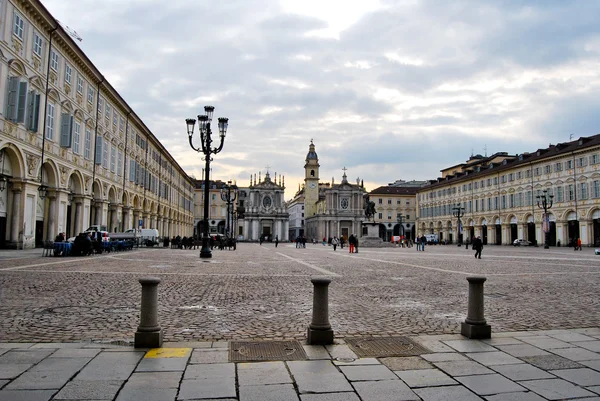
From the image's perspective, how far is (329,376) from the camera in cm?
468

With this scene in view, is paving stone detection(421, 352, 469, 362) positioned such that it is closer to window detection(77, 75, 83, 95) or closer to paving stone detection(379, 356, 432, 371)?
paving stone detection(379, 356, 432, 371)

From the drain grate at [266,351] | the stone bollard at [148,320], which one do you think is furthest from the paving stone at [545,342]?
the stone bollard at [148,320]

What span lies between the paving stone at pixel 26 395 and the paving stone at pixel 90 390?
0.28 feet

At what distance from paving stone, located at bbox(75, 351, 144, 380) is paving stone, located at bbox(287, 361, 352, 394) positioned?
1.69 m

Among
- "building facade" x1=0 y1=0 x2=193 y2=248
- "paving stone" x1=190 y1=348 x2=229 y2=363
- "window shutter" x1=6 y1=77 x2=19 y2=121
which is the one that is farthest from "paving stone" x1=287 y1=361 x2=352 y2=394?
"window shutter" x1=6 y1=77 x2=19 y2=121

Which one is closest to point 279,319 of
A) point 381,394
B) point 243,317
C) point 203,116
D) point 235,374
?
point 243,317

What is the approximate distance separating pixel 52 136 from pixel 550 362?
31.0 metres

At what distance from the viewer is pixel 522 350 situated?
579 centimetres

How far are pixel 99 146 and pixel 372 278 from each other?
2975cm

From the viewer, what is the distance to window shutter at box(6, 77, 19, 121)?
2441 centimetres

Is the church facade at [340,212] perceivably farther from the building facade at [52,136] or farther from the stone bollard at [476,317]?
the stone bollard at [476,317]

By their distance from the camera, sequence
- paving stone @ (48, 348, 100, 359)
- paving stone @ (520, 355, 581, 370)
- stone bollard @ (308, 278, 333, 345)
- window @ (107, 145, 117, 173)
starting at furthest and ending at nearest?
window @ (107, 145, 117, 173), stone bollard @ (308, 278, 333, 345), paving stone @ (48, 348, 100, 359), paving stone @ (520, 355, 581, 370)

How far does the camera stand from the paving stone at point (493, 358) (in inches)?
207

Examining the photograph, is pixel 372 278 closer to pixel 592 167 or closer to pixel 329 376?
pixel 329 376
